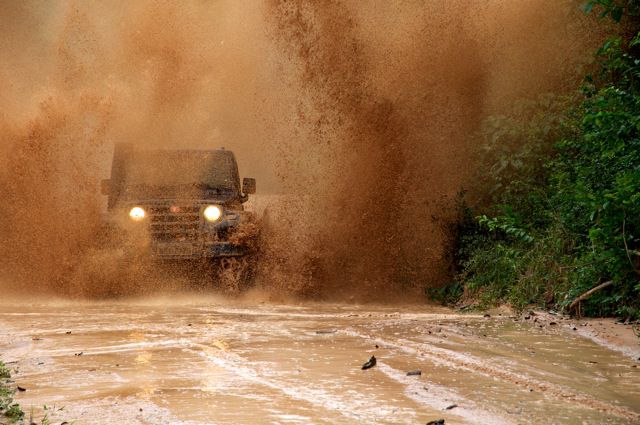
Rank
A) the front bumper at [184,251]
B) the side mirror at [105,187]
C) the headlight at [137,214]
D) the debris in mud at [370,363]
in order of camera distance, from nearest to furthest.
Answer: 1. the debris in mud at [370,363]
2. the front bumper at [184,251]
3. the headlight at [137,214]
4. the side mirror at [105,187]

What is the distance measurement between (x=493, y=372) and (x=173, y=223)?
6667 millimetres

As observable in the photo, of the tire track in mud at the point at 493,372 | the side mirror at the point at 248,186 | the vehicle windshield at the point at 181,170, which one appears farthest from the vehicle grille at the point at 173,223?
the tire track in mud at the point at 493,372

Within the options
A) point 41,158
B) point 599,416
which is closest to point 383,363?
point 599,416

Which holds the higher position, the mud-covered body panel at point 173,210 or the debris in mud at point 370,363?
the mud-covered body panel at point 173,210

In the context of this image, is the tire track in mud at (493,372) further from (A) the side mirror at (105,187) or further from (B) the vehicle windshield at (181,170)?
(A) the side mirror at (105,187)

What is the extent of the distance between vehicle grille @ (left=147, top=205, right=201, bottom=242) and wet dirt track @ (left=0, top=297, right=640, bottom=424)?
77.3 inches

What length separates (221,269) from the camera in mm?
12242

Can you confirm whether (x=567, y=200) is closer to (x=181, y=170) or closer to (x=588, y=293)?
(x=588, y=293)

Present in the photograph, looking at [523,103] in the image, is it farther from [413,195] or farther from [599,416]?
[599,416]

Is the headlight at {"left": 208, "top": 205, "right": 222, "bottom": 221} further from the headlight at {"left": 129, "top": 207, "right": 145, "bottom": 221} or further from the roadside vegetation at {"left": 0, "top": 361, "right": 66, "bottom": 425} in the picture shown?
the roadside vegetation at {"left": 0, "top": 361, "right": 66, "bottom": 425}

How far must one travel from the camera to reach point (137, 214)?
1216 cm

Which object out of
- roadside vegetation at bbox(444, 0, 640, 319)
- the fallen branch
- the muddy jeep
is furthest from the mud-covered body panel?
the fallen branch

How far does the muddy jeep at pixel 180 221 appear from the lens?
12.0 meters

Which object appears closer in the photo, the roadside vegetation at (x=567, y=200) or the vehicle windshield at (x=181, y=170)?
the roadside vegetation at (x=567, y=200)
